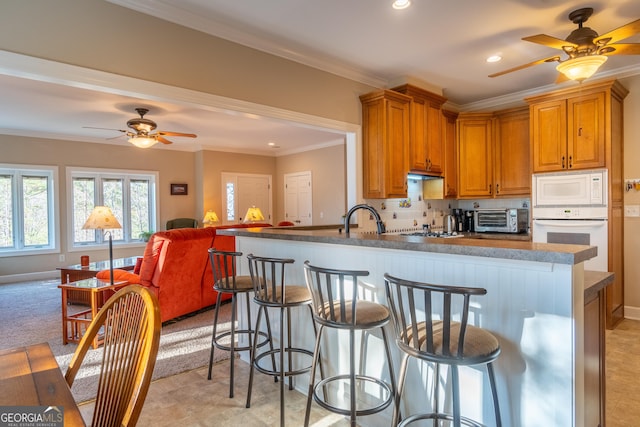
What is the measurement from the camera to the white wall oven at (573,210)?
3.72 metres

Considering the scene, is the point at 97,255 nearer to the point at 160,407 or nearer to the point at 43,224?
the point at 43,224

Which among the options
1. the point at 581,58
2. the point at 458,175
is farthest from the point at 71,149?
the point at 581,58

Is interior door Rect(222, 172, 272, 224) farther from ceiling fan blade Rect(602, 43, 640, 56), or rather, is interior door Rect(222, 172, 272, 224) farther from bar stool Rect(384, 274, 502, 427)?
bar stool Rect(384, 274, 502, 427)

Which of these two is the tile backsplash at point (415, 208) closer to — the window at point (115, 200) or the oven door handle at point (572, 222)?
the oven door handle at point (572, 222)

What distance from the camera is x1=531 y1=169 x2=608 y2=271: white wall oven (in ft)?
12.2

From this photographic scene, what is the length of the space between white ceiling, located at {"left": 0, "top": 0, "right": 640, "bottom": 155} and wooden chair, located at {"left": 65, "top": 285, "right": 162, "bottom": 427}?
5.97 ft

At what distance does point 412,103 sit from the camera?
416 centimetres

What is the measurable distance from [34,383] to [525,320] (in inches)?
66.6

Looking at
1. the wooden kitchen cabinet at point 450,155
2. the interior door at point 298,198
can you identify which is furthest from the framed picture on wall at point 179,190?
the wooden kitchen cabinet at point 450,155

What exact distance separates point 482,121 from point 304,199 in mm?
4462

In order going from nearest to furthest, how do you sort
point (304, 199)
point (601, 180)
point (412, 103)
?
point (601, 180) < point (412, 103) < point (304, 199)

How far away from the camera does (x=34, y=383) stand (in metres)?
1.01

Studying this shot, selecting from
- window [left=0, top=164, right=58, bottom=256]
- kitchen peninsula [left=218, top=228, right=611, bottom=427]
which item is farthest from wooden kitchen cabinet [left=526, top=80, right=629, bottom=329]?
window [left=0, top=164, right=58, bottom=256]

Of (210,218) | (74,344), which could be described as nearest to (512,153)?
(74,344)
